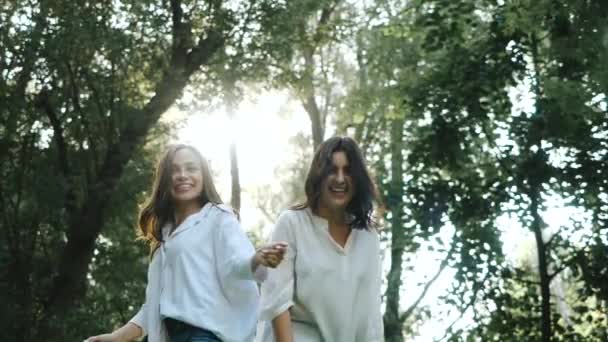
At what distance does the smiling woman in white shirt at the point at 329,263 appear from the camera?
4414mm

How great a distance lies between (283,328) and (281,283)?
0.20 meters

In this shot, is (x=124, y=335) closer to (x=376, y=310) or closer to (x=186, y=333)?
(x=186, y=333)

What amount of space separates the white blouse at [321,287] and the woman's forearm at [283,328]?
3cm

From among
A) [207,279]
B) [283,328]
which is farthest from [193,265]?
[283,328]

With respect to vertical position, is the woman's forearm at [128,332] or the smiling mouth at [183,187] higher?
the smiling mouth at [183,187]

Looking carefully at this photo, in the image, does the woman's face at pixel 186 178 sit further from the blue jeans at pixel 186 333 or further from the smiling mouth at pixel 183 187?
the blue jeans at pixel 186 333

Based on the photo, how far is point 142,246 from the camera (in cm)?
1702

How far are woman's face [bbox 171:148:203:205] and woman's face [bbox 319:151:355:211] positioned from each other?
627 mm

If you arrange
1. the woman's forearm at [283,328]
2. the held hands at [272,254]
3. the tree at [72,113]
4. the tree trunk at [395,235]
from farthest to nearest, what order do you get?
the tree at [72,113]
the tree trunk at [395,235]
the woman's forearm at [283,328]
the held hands at [272,254]

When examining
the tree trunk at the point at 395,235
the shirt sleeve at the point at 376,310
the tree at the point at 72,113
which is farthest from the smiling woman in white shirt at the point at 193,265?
the tree at the point at 72,113

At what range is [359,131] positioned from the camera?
2280cm

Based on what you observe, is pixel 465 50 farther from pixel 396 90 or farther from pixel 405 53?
pixel 405 53

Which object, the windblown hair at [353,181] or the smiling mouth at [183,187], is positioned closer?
the windblown hair at [353,181]

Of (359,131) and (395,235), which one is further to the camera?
(359,131)
